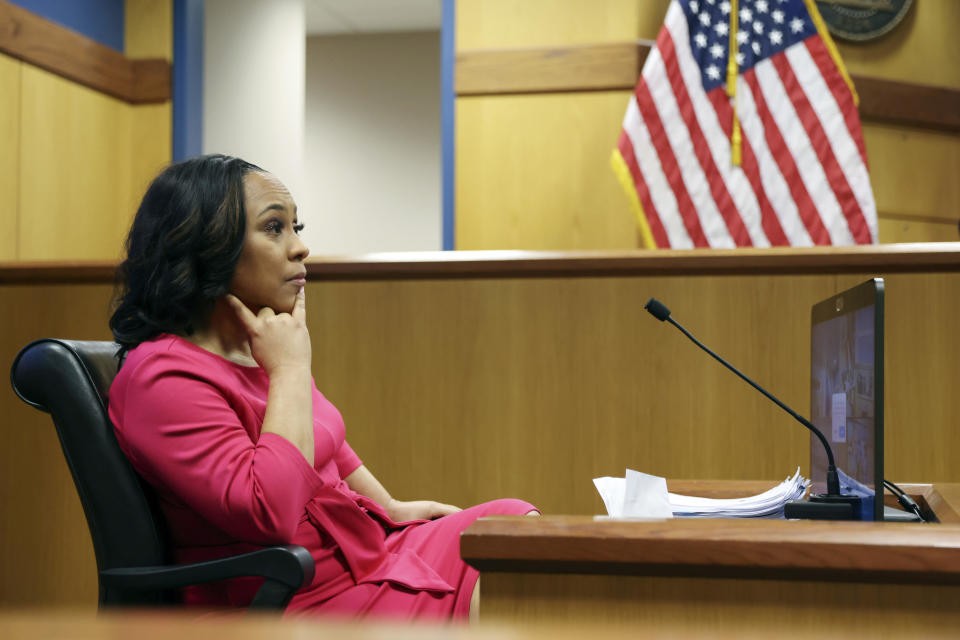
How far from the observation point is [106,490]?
46.6 inches

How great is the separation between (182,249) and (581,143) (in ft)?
9.78

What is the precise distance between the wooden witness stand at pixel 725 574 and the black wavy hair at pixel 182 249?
65cm

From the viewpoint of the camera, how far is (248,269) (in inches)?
54.6

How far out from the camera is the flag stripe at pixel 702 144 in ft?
11.5

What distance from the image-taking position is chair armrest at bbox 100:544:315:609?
1104 millimetres

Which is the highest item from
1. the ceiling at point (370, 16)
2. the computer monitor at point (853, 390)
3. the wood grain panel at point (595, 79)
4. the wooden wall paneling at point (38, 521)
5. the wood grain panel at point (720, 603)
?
the ceiling at point (370, 16)

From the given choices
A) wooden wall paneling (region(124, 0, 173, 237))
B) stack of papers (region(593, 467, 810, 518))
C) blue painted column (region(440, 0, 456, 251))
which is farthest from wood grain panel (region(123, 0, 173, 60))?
stack of papers (region(593, 467, 810, 518))

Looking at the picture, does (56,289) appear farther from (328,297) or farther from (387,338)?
(387,338)

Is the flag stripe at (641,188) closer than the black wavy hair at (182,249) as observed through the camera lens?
No

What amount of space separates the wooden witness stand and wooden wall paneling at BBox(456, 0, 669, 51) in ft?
11.5

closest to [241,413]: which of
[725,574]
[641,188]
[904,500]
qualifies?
[725,574]

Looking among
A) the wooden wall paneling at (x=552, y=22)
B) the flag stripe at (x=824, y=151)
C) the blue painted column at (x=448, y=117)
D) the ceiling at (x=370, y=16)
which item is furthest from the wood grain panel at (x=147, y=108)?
the flag stripe at (x=824, y=151)

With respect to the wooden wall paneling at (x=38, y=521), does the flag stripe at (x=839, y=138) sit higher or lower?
higher

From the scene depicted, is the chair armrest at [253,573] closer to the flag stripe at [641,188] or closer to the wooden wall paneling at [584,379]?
the wooden wall paneling at [584,379]
